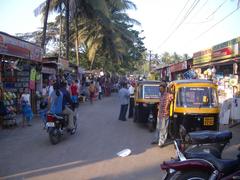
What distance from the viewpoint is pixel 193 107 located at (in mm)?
11133

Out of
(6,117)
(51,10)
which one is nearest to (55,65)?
(51,10)

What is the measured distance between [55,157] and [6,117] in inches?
248

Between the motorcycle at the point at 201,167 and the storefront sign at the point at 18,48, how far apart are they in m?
11.3

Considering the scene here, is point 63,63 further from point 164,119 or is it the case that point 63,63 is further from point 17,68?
point 164,119

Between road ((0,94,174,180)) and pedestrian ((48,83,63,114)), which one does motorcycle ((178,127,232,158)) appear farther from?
pedestrian ((48,83,63,114))

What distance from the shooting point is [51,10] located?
98.3ft

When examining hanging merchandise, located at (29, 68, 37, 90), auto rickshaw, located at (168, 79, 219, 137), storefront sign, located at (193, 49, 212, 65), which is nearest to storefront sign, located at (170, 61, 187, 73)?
storefront sign, located at (193, 49, 212, 65)

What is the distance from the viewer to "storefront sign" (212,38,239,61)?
708 inches

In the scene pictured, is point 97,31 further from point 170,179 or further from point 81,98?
point 170,179

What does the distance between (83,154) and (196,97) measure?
3.64m

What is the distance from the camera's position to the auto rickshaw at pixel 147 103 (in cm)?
1464

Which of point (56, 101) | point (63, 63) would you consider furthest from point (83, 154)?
point (63, 63)

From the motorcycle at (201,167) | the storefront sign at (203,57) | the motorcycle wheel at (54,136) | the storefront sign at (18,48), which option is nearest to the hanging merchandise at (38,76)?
the storefront sign at (18,48)

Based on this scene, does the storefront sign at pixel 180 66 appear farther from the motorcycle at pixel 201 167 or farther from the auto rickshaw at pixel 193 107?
the motorcycle at pixel 201 167
